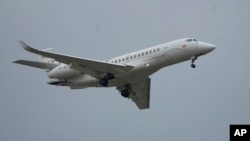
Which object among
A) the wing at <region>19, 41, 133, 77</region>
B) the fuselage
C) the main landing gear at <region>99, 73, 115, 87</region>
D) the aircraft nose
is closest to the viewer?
the aircraft nose

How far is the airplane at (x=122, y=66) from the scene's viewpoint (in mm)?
40062

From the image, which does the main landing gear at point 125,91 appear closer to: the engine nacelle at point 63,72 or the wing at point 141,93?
the wing at point 141,93

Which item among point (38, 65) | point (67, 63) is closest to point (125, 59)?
point (67, 63)

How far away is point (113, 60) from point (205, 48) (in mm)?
6637

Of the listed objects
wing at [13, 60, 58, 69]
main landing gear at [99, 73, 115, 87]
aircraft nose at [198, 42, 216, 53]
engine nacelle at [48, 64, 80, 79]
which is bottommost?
main landing gear at [99, 73, 115, 87]

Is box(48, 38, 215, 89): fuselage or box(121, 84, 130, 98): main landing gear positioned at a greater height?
box(48, 38, 215, 89): fuselage

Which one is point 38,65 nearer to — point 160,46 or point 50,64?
point 50,64

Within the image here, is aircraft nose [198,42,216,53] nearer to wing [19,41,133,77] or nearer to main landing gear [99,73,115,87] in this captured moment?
wing [19,41,133,77]

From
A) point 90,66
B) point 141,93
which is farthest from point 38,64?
point 141,93

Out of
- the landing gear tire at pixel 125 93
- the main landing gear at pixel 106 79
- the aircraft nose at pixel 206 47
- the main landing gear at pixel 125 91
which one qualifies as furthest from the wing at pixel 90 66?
the aircraft nose at pixel 206 47

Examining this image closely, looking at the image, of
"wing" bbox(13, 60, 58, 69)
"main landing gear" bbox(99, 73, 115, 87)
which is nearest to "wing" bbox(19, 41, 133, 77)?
"main landing gear" bbox(99, 73, 115, 87)

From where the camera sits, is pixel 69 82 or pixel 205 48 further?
pixel 69 82

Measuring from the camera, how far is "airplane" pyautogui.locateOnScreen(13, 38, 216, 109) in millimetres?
40062

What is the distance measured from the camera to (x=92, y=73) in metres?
42.2
